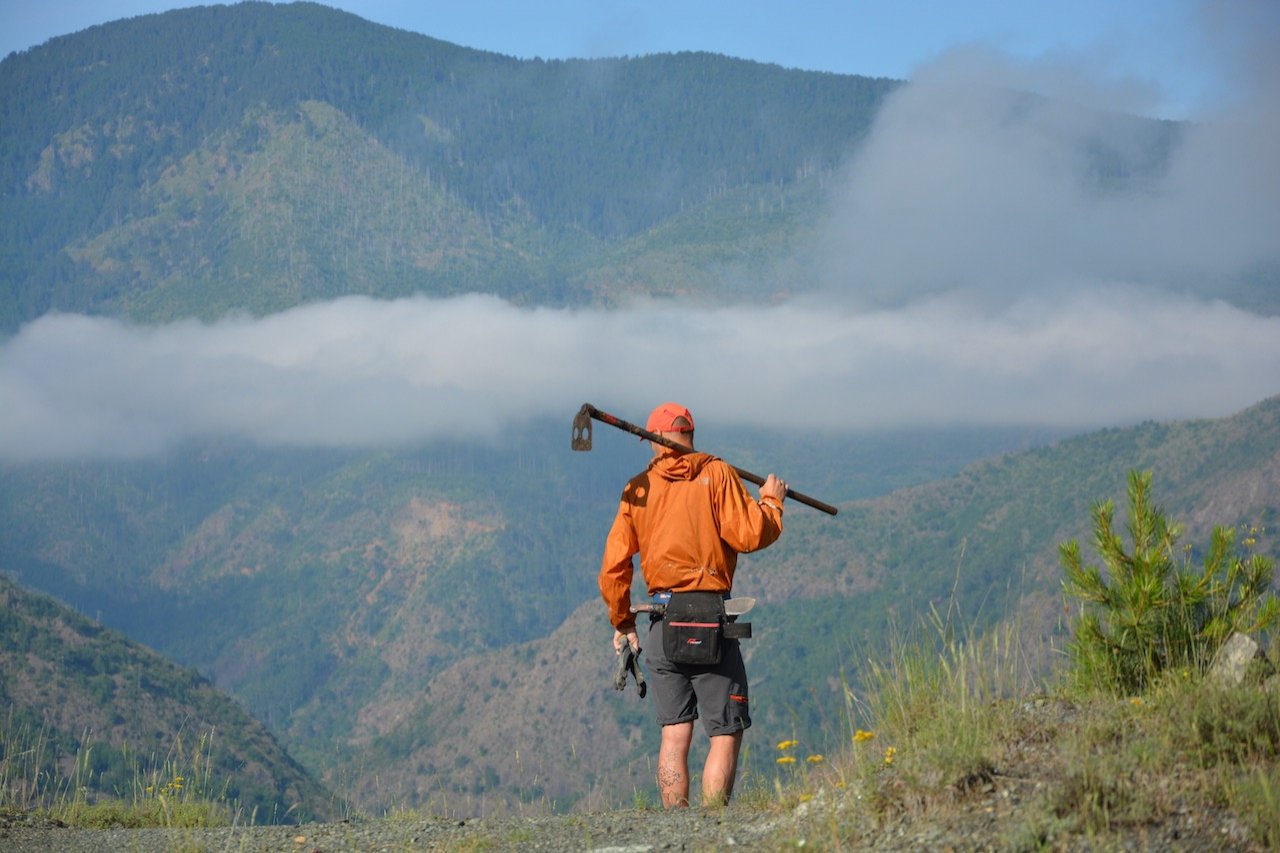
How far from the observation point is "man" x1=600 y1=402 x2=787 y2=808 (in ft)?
30.3

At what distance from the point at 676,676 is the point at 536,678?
186144 mm

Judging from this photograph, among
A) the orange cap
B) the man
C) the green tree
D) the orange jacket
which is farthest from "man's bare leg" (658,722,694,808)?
the green tree

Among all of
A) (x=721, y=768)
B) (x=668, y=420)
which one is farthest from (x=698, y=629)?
(x=668, y=420)

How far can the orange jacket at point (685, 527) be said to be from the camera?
9289 millimetres

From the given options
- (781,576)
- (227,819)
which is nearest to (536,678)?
(781,576)

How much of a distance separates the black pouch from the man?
83 millimetres

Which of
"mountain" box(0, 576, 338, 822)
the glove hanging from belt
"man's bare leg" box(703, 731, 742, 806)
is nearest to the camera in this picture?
"man's bare leg" box(703, 731, 742, 806)

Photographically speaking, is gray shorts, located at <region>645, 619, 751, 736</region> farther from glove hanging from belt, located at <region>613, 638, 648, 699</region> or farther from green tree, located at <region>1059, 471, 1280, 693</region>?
green tree, located at <region>1059, 471, 1280, 693</region>

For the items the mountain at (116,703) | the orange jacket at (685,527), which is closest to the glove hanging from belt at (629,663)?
the orange jacket at (685,527)

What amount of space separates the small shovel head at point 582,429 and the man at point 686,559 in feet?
1.28

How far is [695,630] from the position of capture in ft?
30.1

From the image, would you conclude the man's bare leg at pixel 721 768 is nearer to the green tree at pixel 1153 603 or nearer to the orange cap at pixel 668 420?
the orange cap at pixel 668 420

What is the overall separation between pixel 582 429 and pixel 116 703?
134m

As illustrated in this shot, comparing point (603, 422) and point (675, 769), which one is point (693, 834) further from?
point (603, 422)
